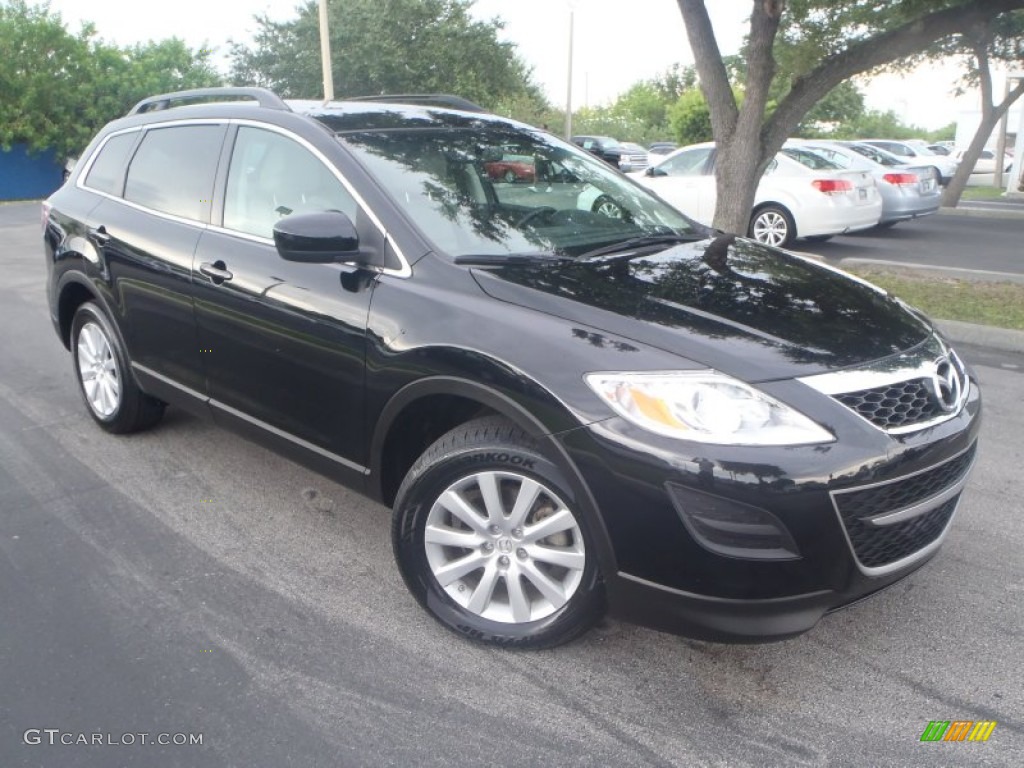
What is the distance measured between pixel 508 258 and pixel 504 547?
103cm

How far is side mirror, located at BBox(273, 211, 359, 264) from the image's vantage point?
3090 millimetres

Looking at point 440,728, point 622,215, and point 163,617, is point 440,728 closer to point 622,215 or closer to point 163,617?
point 163,617

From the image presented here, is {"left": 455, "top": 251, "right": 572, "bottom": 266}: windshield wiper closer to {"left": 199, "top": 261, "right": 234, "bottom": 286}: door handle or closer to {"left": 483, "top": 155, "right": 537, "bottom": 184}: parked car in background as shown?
{"left": 483, "top": 155, "right": 537, "bottom": 184}: parked car in background

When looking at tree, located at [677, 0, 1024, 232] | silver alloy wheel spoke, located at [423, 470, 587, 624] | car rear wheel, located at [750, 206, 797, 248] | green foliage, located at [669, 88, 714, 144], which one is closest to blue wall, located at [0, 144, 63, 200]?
green foliage, located at [669, 88, 714, 144]

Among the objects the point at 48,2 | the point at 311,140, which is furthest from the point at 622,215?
the point at 48,2

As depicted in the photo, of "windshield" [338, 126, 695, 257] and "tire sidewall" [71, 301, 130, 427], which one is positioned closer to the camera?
"windshield" [338, 126, 695, 257]

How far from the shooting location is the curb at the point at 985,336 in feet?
22.3

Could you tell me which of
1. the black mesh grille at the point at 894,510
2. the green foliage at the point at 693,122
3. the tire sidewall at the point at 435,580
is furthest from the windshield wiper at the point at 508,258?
the green foliage at the point at 693,122

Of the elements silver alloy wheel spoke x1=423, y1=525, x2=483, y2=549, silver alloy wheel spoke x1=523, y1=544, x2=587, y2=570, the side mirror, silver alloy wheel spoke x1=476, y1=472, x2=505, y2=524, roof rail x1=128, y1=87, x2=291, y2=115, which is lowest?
silver alloy wheel spoke x1=423, y1=525, x2=483, y2=549

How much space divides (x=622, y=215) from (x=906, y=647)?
208 centimetres

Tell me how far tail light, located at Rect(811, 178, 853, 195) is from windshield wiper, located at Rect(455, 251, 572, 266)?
977 centimetres

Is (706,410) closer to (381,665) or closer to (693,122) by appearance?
(381,665)

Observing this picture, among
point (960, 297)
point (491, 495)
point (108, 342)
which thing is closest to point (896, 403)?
point (491, 495)

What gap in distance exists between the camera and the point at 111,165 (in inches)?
190
